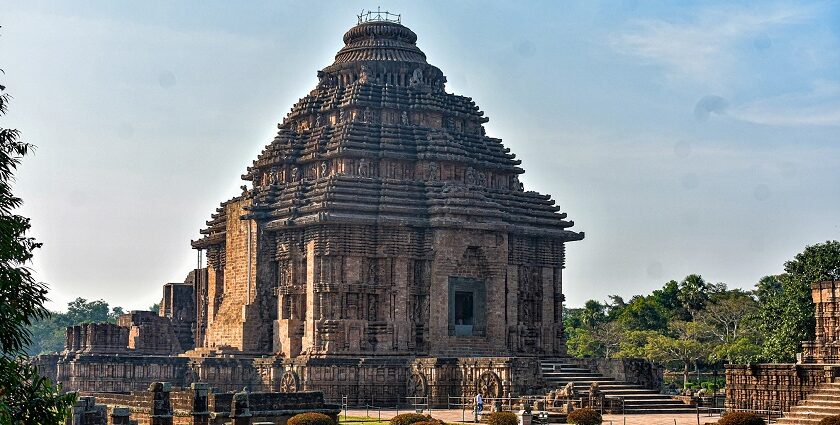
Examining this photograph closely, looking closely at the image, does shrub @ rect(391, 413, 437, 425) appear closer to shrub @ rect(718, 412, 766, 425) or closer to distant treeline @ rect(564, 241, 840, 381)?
shrub @ rect(718, 412, 766, 425)

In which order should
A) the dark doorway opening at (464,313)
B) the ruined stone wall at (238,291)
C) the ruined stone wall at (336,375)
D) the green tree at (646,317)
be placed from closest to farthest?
1. the ruined stone wall at (336,375)
2. the dark doorway opening at (464,313)
3. the ruined stone wall at (238,291)
4. the green tree at (646,317)

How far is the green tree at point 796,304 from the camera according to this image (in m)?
63.2

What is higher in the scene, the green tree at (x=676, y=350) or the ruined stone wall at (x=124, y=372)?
the green tree at (x=676, y=350)

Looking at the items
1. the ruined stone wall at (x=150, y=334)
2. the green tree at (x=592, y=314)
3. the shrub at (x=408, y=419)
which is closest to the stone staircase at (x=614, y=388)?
the shrub at (x=408, y=419)

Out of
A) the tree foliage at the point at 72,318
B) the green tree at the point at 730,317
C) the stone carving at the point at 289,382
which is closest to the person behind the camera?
the stone carving at the point at 289,382

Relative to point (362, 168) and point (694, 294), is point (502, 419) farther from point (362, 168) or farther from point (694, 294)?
point (694, 294)

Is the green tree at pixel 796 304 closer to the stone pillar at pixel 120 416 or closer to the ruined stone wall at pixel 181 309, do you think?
the ruined stone wall at pixel 181 309

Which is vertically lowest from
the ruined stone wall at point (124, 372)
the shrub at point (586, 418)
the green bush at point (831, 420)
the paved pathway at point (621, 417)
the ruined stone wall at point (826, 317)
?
the paved pathway at point (621, 417)

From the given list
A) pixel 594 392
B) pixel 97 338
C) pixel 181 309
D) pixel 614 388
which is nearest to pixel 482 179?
pixel 614 388

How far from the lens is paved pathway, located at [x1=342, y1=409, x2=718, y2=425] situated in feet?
147

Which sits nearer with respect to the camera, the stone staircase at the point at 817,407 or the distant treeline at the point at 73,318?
the stone staircase at the point at 817,407

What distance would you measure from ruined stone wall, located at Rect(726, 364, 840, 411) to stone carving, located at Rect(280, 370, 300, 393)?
17951 mm

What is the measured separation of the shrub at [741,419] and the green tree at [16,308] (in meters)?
23.4

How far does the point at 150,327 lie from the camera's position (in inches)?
2785
